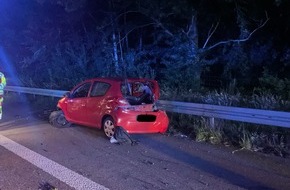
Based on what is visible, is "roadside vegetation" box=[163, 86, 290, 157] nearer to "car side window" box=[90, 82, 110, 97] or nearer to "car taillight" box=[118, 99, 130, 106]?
"car taillight" box=[118, 99, 130, 106]

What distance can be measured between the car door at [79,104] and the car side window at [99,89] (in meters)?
0.27

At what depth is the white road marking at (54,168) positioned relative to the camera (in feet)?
18.7

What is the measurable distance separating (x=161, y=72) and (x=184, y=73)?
4.63ft

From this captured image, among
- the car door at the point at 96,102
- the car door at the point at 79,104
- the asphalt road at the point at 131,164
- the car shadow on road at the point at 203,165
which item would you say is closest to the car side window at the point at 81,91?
the car door at the point at 79,104

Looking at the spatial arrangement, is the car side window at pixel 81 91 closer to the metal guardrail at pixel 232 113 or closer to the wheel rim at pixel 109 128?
the wheel rim at pixel 109 128

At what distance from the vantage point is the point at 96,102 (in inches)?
376

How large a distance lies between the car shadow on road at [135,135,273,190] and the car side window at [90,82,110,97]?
145 cm

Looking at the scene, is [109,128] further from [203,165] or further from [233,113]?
[203,165]

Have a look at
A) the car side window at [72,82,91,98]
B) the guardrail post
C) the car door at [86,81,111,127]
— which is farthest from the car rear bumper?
the car side window at [72,82,91,98]

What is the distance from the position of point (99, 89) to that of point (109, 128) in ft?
3.80

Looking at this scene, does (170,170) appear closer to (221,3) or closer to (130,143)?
(130,143)

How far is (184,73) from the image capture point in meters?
14.7

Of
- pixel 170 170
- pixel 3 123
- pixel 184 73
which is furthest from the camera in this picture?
pixel 184 73

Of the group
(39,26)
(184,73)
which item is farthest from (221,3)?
(39,26)
